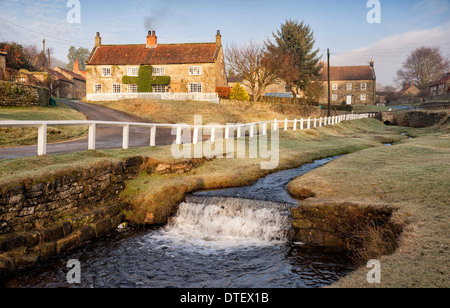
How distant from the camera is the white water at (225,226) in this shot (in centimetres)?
817

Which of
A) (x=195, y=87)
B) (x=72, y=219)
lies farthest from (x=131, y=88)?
(x=72, y=219)

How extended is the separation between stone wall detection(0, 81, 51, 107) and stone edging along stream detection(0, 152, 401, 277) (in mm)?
20402

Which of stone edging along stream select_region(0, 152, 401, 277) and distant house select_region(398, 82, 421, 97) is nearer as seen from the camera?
stone edging along stream select_region(0, 152, 401, 277)

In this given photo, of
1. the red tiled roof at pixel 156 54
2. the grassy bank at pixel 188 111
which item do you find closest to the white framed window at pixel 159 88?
the red tiled roof at pixel 156 54

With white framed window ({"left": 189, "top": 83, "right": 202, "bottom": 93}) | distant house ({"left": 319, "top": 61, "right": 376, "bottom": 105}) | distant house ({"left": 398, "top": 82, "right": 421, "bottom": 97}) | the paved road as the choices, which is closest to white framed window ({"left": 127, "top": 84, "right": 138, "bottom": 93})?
white framed window ({"left": 189, "top": 83, "right": 202, "bottom": 93})

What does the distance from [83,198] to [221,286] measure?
4.94 metres

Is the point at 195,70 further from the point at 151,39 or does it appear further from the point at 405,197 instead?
the point at 405,197

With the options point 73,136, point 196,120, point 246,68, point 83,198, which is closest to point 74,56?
point 246,68

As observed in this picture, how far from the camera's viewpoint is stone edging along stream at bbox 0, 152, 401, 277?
22.4ft

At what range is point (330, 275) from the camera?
615cm

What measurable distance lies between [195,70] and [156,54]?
691 cm

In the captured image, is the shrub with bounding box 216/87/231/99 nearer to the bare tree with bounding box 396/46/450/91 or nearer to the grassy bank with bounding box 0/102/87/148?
the grassy bank with bounding box 0/102/87/148

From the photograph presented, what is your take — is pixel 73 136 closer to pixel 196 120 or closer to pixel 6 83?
pixel 6 83

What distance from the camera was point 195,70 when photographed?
48250 millimetres
